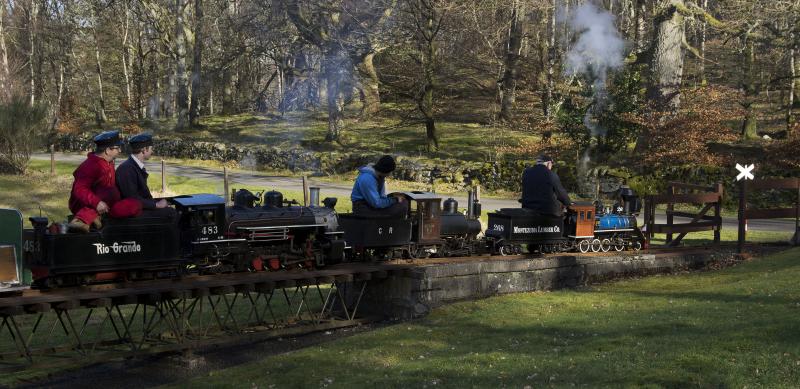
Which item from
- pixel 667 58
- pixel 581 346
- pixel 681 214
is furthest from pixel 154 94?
pixel 581 346

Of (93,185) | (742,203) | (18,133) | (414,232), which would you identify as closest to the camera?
(93,185)

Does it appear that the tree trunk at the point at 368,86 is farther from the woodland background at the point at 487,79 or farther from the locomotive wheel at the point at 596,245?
the locomotive wheel at the point at 596,245

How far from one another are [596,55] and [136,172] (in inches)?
1204

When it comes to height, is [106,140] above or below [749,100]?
below

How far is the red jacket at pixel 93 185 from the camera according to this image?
1332 cm

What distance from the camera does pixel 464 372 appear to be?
11.2 m

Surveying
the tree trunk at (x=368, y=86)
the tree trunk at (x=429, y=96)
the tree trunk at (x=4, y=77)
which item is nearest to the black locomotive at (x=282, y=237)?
the tree trunk at (x=429, y=96)

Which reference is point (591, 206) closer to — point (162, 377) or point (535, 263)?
point (535, 263)

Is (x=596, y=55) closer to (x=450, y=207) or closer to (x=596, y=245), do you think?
(x=596, y=245)

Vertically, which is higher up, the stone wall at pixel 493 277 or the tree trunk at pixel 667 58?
the tree trunk at pixel 667 58

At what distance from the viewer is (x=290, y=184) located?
39.1 metres

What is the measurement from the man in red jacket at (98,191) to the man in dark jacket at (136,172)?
18 cm

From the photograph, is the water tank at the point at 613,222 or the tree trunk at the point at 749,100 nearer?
the water tank at the point at 613,222

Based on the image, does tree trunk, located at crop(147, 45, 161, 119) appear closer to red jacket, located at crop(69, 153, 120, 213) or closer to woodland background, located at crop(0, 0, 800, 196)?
woodland background, located at crop(0, 0, 800, 196)
